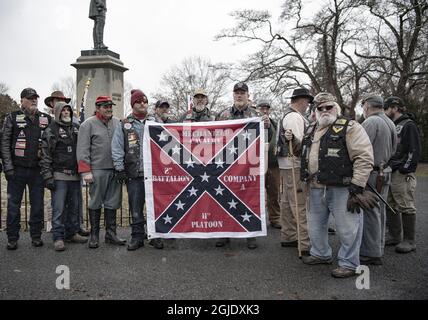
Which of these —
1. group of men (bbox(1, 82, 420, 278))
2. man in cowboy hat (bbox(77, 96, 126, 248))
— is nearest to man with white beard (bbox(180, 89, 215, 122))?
group of men (bbox(1, 82, 420, 278))

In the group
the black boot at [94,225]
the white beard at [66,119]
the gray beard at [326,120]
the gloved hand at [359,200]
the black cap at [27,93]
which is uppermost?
the black cap at [27,93]

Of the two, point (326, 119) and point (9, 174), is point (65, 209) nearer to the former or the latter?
point (9, 174)

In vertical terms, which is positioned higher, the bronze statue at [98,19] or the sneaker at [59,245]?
the bronze statue at [98,19]

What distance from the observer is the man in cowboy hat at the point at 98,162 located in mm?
5406

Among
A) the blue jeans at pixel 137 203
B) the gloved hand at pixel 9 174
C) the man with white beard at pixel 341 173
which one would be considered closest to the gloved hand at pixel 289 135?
the man with white beard at pixel 341 173

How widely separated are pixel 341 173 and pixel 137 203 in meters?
2.98

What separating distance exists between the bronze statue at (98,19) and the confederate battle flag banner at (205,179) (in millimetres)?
6835

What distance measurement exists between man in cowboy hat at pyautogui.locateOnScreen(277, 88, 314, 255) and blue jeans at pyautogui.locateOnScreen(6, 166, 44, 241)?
3.71 meters

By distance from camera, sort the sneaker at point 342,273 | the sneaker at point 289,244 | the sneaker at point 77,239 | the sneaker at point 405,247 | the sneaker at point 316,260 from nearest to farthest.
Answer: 1. the sneaker at point 342,273
2. the sneaker at point 316,260
3. the sneaker at point 405,247
4. the sneaker at point 289,244
5. the sneaker at point 77,239

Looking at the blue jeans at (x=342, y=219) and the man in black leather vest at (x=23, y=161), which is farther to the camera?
the man in black leather vest at (x=23, y=161)

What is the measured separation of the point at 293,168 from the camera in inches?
203

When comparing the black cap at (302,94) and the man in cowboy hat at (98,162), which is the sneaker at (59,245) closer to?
the man in cowboy hat at (98,162)

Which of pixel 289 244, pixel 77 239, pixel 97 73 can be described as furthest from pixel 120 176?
pixel 97 73
